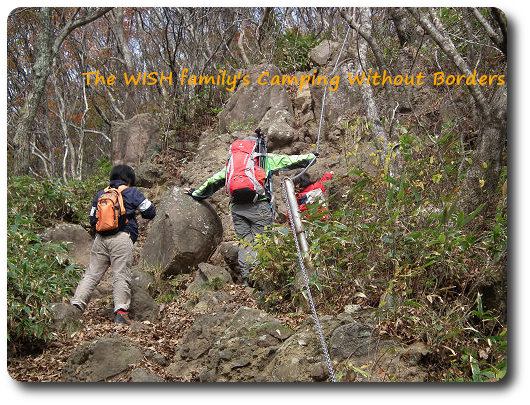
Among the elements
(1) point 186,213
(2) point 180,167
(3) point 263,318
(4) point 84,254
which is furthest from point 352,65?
(3) point 263,318

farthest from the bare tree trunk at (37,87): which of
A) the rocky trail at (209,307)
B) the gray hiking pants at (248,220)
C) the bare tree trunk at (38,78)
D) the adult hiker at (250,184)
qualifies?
the gray hiking pants at (248,220)

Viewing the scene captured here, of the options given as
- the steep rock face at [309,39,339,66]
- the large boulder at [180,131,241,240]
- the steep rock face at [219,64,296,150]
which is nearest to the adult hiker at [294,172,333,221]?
the large boulder at [180,131,241,240]

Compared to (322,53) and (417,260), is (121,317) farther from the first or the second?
(322,53)

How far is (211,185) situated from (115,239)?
157 cm

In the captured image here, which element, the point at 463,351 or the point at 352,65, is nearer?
the point at 463,351

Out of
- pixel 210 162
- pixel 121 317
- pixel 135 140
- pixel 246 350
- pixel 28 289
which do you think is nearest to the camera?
pixel 246 350

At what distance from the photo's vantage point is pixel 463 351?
3.28 meters

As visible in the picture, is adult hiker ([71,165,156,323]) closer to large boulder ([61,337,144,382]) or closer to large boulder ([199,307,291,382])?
large boulder ([61,337,144,382])

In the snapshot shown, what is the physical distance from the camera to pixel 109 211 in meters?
5.42

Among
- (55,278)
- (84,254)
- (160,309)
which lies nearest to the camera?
(55,278)

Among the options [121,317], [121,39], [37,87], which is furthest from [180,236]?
[121,39]

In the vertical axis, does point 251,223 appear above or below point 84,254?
above

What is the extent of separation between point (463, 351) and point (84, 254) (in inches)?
228

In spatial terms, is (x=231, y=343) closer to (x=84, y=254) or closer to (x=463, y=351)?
(x=463, y=351)
